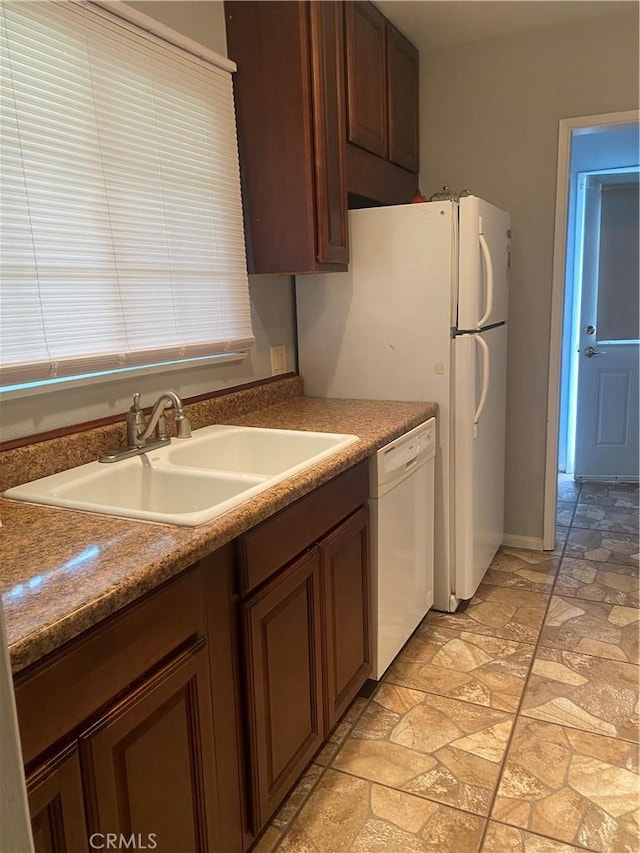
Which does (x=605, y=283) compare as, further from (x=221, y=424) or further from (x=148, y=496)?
(x=148, y=496)

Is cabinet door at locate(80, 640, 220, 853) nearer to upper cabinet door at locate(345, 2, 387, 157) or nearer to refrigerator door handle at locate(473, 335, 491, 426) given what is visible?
refrigerator door handle at locate(473, 335, 491, 426)

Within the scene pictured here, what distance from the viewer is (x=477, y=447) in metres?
2.64

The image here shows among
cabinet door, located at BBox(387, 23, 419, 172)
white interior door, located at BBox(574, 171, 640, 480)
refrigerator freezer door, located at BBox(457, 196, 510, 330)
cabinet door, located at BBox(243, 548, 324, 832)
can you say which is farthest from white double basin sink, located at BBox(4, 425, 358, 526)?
white interior door, located at BBox(574, 171, 640, 480)

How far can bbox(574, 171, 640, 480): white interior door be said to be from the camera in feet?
13.6

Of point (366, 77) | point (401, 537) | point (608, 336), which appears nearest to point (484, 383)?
point (401, 537)

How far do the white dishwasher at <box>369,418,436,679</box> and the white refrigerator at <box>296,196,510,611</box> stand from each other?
13cm

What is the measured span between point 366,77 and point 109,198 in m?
1.27

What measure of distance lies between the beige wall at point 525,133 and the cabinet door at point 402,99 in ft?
0.31

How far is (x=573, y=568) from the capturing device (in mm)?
3068

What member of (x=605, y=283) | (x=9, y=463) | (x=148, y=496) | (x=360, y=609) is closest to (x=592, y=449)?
(x=605, y=283)

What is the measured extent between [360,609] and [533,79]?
2471mm

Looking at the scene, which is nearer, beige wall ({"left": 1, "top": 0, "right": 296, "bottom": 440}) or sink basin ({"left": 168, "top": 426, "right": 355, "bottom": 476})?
beige wall ({"left": 1, "top": 0, "right": 296, "bottom": 440})

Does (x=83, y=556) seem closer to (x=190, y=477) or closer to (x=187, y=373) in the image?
(x=190, y=477)

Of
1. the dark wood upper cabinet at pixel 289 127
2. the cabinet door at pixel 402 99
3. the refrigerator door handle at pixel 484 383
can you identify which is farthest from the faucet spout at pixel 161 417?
the cabinet door at pixel 402 99
